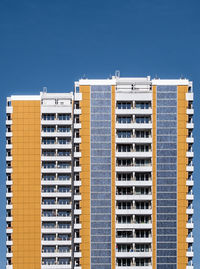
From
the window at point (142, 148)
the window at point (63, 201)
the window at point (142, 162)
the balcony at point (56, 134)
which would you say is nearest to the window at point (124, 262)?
the window at point (142, 162)

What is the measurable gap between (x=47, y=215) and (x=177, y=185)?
2262cm

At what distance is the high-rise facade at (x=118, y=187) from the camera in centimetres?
11944

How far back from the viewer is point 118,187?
121 meters

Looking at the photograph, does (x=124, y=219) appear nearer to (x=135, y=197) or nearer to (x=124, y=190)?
(x=135, y=197)

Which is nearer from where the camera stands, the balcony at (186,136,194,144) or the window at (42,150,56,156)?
the balcony at (186,136,194,144)

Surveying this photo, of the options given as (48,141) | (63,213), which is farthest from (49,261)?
(48,141)

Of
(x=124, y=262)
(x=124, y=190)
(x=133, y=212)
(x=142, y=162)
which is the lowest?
(x=124, y=262)

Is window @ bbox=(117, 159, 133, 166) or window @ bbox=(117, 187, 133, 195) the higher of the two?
window @ bbox=(117, 159, 133, 166)

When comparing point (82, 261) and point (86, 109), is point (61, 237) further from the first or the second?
point (86, 109)

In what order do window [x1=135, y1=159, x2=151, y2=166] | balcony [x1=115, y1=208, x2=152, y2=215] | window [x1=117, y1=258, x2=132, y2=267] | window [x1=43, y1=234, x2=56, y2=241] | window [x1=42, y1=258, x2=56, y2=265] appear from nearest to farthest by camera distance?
window [x1=117, y1=258, x2=132, y2=267]
balcony [x1=115, y1=208, x2=152, y2=215]
window [x1=135, y1=159, x2=151, y2=166]
window [x1=42, y1=258, x2=56, y2=265]
window [x1=43, y1=234, x2=56, y2=241]

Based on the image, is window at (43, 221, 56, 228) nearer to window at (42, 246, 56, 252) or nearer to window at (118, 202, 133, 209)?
window at (42, 246, 56, 252)

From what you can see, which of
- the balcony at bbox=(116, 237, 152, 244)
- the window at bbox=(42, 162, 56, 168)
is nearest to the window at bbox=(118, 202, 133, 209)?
the balcony at bbox=(116, 237, 152, 244)

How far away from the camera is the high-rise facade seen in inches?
4702

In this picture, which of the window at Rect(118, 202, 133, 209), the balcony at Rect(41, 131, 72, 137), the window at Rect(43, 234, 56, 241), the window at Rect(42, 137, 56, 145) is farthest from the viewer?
the window at Rect(42, 137, 56, 145)
